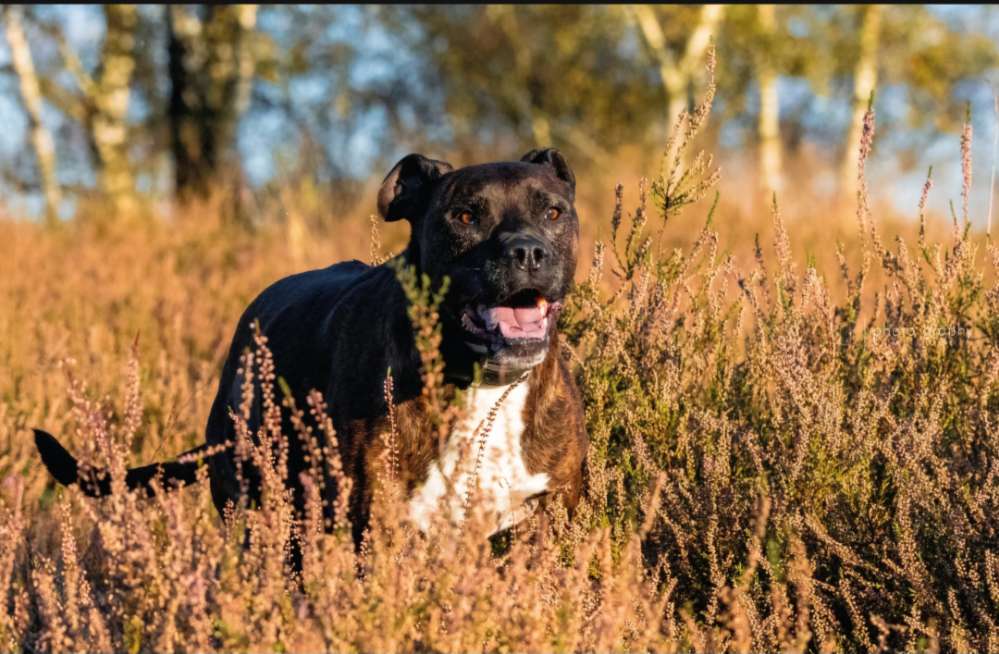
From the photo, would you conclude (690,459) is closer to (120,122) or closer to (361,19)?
(120,122)

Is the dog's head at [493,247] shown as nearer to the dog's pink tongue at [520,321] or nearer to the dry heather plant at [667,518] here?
the dog's pink tongue at [520,321]

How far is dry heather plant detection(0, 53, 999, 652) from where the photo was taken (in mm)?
2615

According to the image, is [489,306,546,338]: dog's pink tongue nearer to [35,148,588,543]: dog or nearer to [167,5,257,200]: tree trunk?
[35,148,588,543]: dog

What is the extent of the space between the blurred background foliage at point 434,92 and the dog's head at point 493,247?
26.9ft

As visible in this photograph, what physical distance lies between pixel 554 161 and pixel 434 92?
27.4m

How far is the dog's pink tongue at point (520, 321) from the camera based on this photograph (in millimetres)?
3600

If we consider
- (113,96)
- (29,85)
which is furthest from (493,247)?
(29,85)

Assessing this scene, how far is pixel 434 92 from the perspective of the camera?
31.0 m

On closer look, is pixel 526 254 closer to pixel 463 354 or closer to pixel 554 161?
pixel 463 354

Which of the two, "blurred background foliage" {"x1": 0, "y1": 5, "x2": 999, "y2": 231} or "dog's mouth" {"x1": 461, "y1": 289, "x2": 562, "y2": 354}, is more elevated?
"blurred background foliage" {"x1": 0, "y1": 5, "x2": 999, "y2": 231}

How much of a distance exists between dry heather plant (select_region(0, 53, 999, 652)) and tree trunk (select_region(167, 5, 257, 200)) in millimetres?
9464

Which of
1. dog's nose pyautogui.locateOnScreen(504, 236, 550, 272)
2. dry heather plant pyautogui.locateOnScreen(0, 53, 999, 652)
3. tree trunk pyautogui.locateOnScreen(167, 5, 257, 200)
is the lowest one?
dry heather plant pyautogui.locateOnScreen(0, 53, 999, 652)

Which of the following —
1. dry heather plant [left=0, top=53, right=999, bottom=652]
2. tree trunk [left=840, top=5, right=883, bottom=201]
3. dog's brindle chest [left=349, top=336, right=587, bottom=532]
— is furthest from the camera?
tree trunk [left=840, top=5, right=883, bottom=201]

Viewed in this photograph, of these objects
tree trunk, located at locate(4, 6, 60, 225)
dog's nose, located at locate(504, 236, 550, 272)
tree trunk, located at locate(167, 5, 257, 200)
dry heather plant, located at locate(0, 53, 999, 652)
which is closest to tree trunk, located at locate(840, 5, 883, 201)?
tree trunk, located at locate(167, 5, 257, 200)
